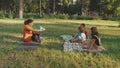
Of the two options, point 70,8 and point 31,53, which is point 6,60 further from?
point 70,8

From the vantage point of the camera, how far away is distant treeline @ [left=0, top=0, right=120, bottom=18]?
71.4 m

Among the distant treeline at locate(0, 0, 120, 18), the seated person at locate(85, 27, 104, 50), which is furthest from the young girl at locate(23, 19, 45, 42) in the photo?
the distant treeline at locate(0, 0, 120, 18)

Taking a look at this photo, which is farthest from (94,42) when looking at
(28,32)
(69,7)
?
(69,7)

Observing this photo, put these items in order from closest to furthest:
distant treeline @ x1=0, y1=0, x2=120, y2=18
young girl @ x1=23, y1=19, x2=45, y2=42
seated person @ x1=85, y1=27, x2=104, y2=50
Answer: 1. seated person @ x1=85, y1=27, x2=104, y2=50
2. young girl @ x1=23, y1=19, x2=45, y2=42
3. distant treeline @ x1=0, y1=0, x2=120, y2=18

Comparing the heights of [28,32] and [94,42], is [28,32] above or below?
above

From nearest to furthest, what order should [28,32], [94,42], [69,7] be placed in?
1. [94,42]
2. [28,32]
3. [69,7]

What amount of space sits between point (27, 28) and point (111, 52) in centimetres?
422

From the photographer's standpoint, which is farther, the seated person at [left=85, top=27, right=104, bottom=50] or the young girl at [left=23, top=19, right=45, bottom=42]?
the young girl at [left=23, top=19, right=45, bottom=42]

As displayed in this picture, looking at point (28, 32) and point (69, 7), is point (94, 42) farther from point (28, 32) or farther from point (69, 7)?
point (69, 7)

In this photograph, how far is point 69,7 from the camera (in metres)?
77.4

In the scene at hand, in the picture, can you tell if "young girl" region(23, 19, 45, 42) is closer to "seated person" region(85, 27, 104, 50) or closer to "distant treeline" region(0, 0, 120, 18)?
"seated person" region(85, 27, 104, 50)

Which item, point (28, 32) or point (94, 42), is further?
point (28, 32)

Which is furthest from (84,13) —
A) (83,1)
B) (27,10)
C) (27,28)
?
(27,28)

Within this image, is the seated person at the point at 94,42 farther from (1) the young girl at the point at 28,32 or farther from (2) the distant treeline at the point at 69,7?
(2) the distant treeline at the point at 69,7
